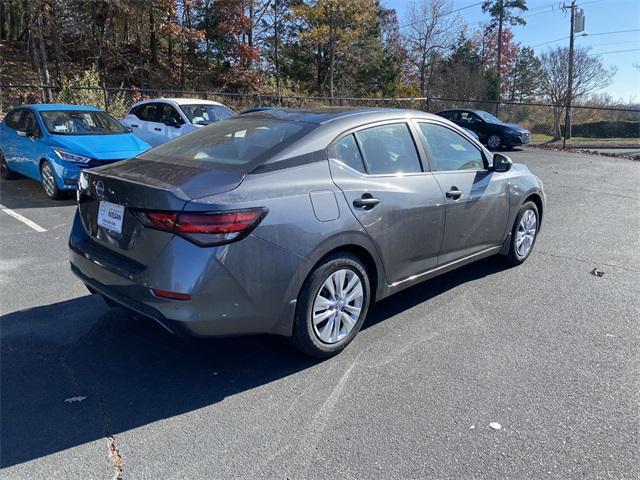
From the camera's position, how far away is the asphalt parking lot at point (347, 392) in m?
2.43

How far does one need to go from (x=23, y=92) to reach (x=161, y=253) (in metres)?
18.5

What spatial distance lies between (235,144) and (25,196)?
652cm

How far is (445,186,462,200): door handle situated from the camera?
4.04 m

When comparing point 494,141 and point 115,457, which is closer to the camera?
point 115,457

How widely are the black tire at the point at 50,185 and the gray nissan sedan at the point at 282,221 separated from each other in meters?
4.98

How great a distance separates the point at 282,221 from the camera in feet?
9.53

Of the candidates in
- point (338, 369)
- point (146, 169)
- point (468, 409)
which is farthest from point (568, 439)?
point (146, 169)

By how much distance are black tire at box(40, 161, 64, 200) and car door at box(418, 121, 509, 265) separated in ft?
20.5

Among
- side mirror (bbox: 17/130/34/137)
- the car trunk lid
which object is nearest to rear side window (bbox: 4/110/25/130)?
side mirror (bbox: 17/130/34/137)

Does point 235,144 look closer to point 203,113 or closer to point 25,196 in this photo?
point 25,196

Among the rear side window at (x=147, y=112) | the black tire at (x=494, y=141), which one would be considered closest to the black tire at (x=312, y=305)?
the rear side window at (x=147, y=112)

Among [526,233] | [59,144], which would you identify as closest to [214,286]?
[526,233]

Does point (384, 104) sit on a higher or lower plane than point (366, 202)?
higher

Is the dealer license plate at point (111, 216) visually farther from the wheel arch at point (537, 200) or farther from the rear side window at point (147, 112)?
the rear side window at point (147, 112)
